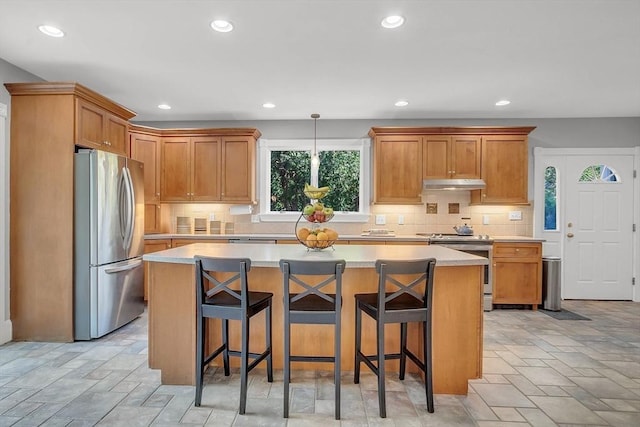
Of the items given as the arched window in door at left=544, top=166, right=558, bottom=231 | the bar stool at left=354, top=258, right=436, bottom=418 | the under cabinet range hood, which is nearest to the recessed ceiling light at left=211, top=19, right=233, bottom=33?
the bar stool at left=354, top=258, right=436, bottom=418

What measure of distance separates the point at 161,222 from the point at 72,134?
208 cm

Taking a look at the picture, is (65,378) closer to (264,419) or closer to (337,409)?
(264,419)

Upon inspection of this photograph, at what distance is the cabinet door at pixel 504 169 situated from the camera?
4.72m

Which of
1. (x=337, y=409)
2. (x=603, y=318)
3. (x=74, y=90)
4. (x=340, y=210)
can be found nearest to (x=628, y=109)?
(x=603, y=318)

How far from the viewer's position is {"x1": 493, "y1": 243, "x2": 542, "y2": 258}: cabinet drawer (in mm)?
4480

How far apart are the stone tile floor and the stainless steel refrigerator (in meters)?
0.29

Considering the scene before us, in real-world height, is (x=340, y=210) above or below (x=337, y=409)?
above

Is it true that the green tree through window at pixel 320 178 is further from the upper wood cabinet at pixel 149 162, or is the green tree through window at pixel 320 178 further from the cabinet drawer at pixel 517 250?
the cabinet drawer at pixel 517 250

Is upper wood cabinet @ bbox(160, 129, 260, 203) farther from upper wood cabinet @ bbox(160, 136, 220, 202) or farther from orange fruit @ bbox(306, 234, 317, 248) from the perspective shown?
orange fruit @ bbox(306, 234, 317, 248)

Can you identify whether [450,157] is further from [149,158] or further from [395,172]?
[149,158]

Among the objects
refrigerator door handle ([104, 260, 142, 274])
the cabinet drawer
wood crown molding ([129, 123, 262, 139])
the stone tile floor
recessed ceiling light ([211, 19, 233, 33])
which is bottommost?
the stone tile floor

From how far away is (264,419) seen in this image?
2004mm

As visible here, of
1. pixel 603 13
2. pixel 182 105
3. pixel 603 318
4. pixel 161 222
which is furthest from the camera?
pixel 161 222

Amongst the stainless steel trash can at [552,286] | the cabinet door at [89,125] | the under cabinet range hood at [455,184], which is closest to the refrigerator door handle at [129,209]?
the cabinet door at [89,125]
